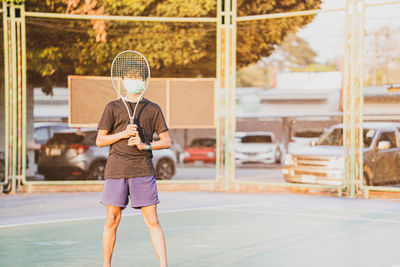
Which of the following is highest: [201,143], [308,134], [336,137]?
[336,137]

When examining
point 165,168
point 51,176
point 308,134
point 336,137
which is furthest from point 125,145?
point 308,134

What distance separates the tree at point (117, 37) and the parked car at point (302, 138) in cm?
1268

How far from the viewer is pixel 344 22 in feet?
39.8

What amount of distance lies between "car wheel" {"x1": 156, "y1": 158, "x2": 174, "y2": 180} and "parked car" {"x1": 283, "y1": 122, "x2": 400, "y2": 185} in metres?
3.75

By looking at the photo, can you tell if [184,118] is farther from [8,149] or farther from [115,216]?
[115,216]

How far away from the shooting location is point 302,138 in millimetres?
30562

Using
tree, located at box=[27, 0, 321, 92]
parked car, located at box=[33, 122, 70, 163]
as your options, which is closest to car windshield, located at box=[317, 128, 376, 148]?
tree, located at box=[27, 0, 321, 92]

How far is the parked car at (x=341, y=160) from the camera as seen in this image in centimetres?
1348

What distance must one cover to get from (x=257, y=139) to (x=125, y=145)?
23541mm

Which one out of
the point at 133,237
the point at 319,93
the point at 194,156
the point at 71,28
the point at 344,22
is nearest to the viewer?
the point at 133,237

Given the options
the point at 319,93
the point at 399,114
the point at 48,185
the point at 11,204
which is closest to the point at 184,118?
the point at 48,185

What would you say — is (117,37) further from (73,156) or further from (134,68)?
(134,68)

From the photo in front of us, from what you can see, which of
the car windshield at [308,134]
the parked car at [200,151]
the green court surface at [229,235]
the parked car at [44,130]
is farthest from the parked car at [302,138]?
the green court surface at [229,235]

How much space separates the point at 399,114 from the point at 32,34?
9.66 metres
